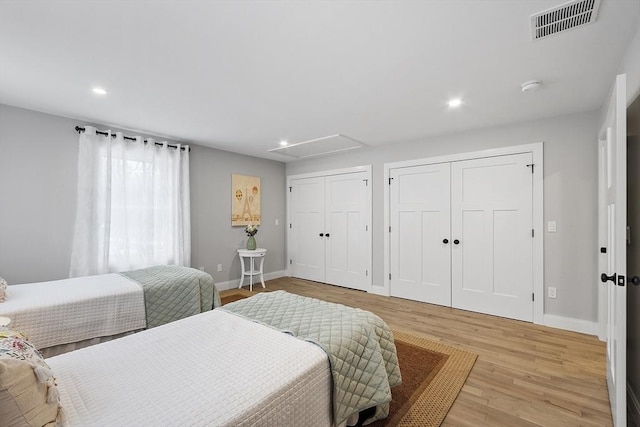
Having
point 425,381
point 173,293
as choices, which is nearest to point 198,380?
point 425,381

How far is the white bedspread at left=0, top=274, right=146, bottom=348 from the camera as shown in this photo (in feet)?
6.70

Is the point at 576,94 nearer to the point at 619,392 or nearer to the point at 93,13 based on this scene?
the point at 619,392

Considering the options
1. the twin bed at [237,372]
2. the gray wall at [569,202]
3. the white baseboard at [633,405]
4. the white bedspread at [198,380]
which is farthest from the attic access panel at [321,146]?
the white baseboard at [633,405]

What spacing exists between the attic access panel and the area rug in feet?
8.83

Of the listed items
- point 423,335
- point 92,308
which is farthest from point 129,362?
point 423,335

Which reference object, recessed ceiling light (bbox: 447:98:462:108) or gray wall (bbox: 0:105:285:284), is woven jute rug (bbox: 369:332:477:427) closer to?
recessed ceiling light (bbox: 447:98:462:108)

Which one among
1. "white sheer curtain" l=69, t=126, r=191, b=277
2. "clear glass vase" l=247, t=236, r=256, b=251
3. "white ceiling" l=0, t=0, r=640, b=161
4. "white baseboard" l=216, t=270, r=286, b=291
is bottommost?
"white baseboard" l=216, t=270, r=286, b=291

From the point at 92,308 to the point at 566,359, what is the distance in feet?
13.1

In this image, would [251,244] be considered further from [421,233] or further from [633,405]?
[633,405]

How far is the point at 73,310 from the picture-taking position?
7.28 ft

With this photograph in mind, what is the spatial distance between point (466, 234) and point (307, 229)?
282 cm

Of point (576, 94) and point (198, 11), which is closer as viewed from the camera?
point (198, 11)

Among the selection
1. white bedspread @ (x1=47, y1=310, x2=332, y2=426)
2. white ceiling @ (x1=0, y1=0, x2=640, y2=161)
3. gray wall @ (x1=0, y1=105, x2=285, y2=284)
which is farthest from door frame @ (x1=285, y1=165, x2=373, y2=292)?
white bedspread @ (x1=47, y1=310, x2=332, y2=426)

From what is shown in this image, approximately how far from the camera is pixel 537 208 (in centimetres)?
329
